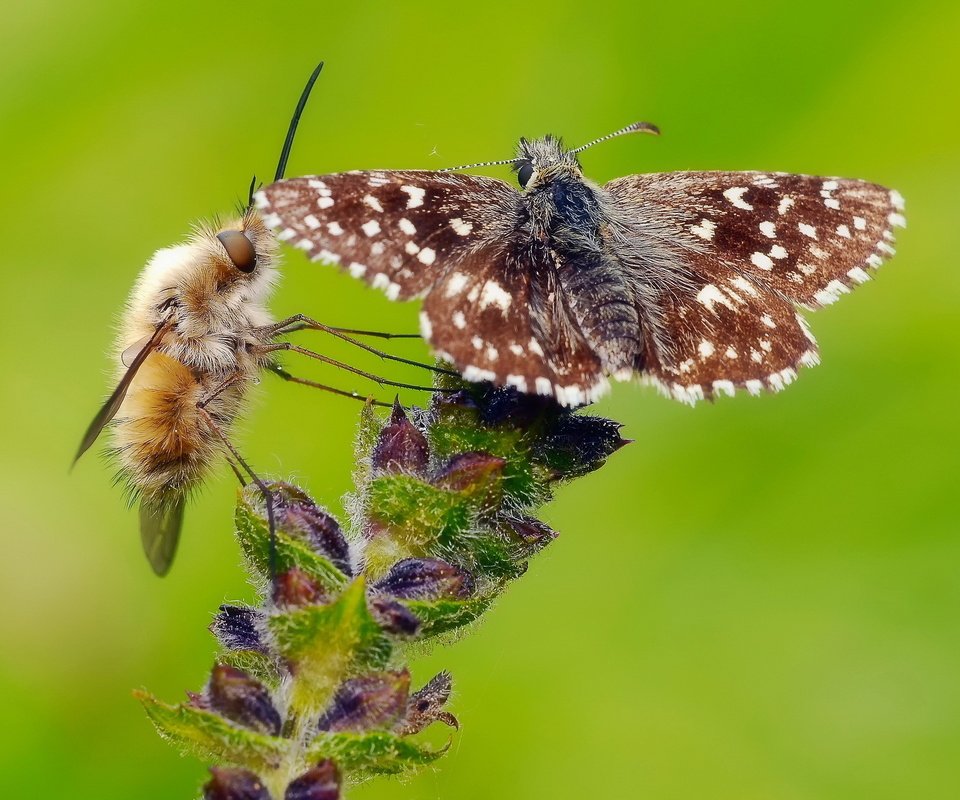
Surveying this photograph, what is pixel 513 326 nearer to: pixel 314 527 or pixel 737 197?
pixel 314 527

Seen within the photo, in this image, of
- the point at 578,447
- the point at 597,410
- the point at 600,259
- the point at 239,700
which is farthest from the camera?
the point at 597,410

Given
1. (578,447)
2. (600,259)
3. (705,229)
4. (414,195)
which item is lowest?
(578,447)

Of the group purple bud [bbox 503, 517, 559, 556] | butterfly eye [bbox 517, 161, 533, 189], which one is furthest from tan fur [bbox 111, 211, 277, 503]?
purple bud [bbox 503, 517, 559, 556]

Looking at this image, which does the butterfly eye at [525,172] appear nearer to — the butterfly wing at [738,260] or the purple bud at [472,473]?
the butterfly wing at [738,260]

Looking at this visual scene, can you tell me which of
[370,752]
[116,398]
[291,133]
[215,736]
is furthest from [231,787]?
[291,133]

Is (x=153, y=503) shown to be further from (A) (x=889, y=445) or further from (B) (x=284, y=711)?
(A) (x=889, y=445)

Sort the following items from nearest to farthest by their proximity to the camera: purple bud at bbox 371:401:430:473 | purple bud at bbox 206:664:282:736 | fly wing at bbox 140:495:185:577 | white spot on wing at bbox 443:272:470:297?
1. purple bud at bbox 206:664:282:736
2. purple bud at bbox 371:401:430:473
3. white spot on wing at bbox 443:272:470:297
4. fly wing at bbox 140:495:185:577

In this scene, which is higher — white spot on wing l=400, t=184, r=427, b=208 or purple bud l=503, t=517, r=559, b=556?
white spot on wing l=400, t=184, r=427, b=208

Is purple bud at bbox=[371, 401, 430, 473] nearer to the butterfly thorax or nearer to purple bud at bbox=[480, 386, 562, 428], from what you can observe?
purple bud at bbox=[480, 386, 562, 428]
